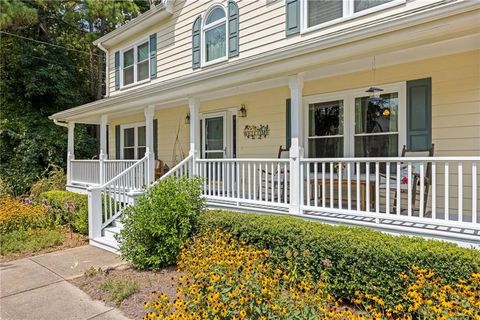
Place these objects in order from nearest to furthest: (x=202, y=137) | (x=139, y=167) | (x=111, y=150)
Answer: (x=139, y=167) < (x=202, y=137) < (x=111, y=150)

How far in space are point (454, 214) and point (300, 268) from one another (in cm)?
273

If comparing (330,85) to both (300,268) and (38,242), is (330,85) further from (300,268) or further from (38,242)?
(38,242)

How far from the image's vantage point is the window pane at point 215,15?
8906mm

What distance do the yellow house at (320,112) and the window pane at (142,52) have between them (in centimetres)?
67

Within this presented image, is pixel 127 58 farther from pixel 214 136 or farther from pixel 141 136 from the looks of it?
pixel 214 136

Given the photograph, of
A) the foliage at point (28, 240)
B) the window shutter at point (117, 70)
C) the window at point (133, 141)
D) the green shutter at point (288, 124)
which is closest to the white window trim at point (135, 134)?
the window at point (133, 141)

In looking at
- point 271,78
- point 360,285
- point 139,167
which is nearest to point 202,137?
point 139,167

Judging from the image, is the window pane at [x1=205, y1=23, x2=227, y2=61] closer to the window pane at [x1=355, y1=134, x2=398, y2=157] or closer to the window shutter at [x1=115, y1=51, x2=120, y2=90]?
the window pane at [x1=355, y1=134, x2=398, y2=157]

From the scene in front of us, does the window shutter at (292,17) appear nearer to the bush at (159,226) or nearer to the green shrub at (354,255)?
the bush at (159,226)

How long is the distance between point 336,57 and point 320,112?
2232mm

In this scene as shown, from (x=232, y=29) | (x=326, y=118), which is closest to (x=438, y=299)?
(x=326, y=118)

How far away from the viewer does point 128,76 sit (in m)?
12.0

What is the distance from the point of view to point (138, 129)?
1145 centimetres

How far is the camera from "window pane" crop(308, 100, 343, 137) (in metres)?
6.44
